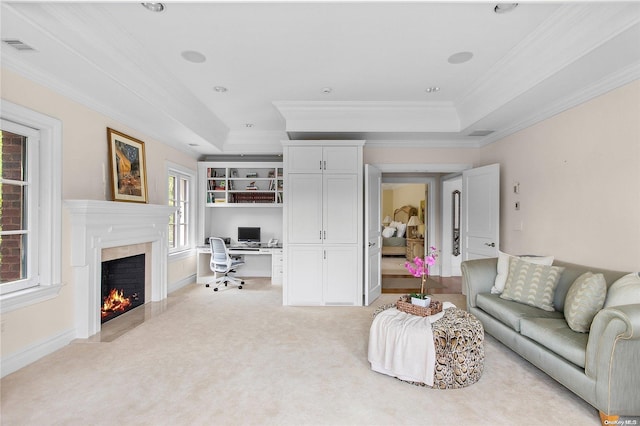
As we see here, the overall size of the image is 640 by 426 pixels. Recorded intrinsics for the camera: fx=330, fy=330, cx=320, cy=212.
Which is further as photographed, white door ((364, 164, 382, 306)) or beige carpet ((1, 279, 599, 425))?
white door ((364, 164, 382, 306))

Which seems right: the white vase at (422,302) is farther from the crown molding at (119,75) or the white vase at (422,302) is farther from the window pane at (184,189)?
the window pane at (184,189)

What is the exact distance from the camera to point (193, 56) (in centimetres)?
319

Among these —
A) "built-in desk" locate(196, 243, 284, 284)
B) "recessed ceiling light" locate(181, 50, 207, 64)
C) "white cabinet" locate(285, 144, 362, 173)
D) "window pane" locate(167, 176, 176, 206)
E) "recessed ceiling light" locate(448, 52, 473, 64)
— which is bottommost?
"built-in desk" locate(196, 243, 284, 284)

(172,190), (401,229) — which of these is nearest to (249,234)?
(172,190)

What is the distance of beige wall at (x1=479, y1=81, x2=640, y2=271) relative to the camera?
2742 millimetres

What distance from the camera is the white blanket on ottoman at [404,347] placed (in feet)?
8.14

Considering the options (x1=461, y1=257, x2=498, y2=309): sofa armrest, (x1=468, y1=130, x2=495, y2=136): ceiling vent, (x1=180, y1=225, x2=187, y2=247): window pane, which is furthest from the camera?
(x1=180, y1=225, x2=187, y2=247): window pane

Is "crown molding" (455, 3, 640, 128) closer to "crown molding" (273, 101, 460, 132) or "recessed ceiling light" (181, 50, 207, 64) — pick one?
"crown molding" (273, 101, 460, 132)

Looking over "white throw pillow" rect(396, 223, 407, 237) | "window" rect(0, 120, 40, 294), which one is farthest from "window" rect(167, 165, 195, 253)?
"white throw pillow" rect(396, 223, 407, 237)

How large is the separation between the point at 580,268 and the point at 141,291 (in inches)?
208

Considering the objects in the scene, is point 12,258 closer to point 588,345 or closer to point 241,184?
point 241,184

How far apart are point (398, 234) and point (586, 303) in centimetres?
807

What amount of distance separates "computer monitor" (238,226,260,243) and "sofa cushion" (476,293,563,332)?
431 cm

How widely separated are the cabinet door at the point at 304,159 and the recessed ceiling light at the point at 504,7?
271cm
